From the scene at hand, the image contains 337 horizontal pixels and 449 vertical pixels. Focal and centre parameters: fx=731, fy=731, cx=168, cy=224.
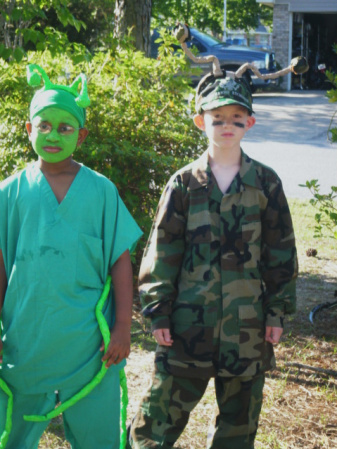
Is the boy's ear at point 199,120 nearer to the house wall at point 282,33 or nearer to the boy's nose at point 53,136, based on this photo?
the boy's nose at point 53,136

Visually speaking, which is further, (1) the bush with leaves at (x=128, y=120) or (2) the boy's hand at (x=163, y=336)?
(1) the bush with leaves at (x=128, y=120)

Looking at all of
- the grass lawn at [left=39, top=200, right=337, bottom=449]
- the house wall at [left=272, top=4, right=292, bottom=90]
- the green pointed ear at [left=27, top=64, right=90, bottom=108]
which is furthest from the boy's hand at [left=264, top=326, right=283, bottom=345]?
the house wall at [left=272, top=4, right=292, bottom=90]

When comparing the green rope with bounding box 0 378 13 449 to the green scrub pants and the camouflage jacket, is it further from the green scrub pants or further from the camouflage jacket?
the camouflage jacket

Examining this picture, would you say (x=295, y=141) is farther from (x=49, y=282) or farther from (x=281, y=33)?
(x=281, y=33)

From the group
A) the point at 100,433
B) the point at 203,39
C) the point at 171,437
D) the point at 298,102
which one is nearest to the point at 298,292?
the point at 171,437

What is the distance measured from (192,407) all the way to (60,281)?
82 cm

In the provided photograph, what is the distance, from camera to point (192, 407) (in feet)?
9.59

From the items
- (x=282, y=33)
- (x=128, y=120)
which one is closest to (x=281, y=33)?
(x=282, y=33)

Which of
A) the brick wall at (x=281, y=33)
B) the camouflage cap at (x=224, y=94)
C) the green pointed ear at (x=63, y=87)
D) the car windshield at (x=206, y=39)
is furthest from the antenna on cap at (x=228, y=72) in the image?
the brick wall at (x=281, y=33)

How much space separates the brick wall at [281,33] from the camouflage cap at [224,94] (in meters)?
25.1

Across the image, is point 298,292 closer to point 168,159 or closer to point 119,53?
point 168,159

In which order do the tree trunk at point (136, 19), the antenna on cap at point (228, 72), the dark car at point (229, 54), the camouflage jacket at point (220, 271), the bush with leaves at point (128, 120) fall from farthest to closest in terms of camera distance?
the dark car at point (229, 54) → the tree trunk at point (136, 19) → the bush with leaves at point (128, 120) → the antenna on cap at point (228, 72) → the camouflage jacket at point (220, 271)

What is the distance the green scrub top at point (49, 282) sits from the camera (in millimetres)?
2520

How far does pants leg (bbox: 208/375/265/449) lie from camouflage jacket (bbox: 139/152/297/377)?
3.1 inches
